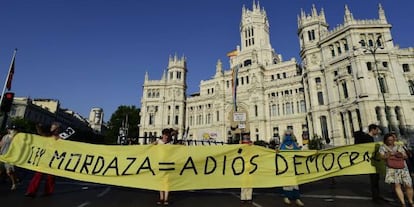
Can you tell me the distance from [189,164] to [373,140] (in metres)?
6.46

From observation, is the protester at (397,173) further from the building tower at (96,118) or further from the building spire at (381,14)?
the building tower at (96,118)

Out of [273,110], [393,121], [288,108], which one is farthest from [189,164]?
[273,110]

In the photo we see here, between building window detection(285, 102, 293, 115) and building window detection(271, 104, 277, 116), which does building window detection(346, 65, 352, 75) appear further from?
building window detection(271, 104, 277, 116)

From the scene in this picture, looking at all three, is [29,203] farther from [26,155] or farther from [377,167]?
[377,167]

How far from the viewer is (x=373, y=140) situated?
791 centimetres

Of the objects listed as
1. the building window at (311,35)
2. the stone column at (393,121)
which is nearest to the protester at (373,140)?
the stone column at (393,121)

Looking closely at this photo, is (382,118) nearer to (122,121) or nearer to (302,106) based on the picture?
(302,106)

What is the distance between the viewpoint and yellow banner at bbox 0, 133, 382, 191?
6.44 metres

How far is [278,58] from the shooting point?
7119 centimetres

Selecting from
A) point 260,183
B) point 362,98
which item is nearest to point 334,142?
point 362,98

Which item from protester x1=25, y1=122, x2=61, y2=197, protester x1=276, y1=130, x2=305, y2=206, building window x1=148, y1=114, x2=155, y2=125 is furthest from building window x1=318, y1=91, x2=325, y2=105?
building window x1=148, y1=114, x2=155, y2=125

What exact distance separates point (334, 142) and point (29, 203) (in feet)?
133

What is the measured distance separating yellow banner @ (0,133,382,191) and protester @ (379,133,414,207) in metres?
1.34

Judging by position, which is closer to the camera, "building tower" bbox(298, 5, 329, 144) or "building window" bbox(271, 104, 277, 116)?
"building tower" bbox(298, 5, 329, 144)
